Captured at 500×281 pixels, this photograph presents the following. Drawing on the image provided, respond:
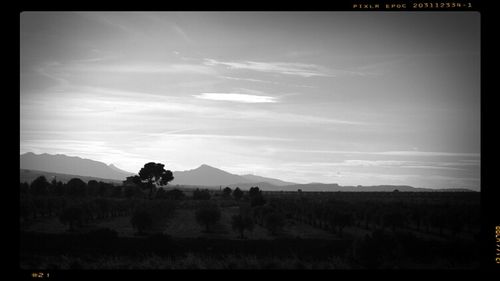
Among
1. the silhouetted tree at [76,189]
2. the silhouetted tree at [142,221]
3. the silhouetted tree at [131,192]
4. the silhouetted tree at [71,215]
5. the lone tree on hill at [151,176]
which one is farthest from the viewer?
the lone tree on hill at [151,176]

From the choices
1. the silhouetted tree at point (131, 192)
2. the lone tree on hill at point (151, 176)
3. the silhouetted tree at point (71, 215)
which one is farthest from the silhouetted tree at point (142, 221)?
the lone tree on hill at point (151, 176)

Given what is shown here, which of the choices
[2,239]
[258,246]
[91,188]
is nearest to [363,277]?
[2,239]

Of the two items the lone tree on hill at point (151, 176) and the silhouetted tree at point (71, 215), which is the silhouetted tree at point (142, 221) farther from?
the lone tree on hill at point (151, 176)

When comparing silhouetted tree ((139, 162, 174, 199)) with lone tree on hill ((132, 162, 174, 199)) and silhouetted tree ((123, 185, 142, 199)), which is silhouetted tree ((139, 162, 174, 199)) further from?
silhouetted tree ((123, 185, 142, 199))

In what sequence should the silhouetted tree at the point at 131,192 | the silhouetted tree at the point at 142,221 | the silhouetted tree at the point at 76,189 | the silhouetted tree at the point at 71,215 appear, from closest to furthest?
the silhouetted tree at the point at 142,221
the silhouetted tree at the point at 71,215
the silhouetted tree at the point at 131,192
the silhouetted tree at the point at 76,189

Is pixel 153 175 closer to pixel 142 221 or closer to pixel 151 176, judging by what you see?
pixel 151 176

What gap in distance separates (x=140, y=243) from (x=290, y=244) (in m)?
12.7

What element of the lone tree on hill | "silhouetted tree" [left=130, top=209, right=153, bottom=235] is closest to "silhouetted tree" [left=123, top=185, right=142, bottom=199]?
the lone tree on hill

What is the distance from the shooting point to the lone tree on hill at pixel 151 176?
307 feet

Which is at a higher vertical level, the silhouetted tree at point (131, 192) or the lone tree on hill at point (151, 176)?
the lone tree on hill at point (151, 176)

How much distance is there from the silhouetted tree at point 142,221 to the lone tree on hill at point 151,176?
189 ft

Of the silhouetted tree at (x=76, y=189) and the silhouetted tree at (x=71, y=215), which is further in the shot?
the silhouetted tree at (x=76, y=189)

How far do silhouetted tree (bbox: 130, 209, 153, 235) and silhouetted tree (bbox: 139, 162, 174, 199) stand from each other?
57.7m
